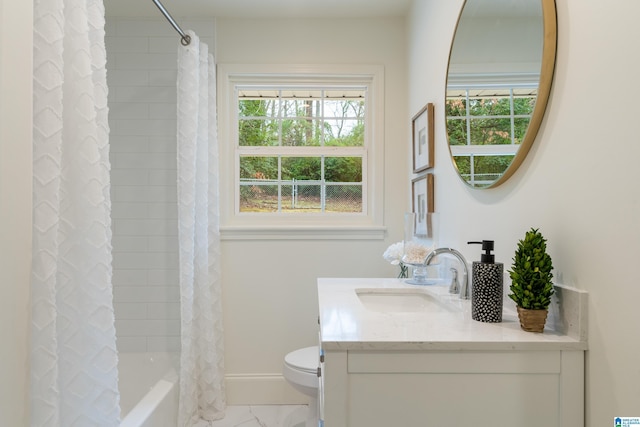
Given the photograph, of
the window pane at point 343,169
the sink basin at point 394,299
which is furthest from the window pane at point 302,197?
the sink basin at point 394,299

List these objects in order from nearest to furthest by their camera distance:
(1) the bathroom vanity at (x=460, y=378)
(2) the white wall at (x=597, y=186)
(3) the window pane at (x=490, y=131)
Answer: (2) the white wall at (x=597, y=186) < (1) the bathroom vanity at (x=460, y=378) < (3) the window pane at (x=490, y=131)

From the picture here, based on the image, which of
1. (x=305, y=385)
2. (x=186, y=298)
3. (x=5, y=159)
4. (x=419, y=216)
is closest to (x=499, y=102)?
(x=419, y=216)

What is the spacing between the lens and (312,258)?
2.62 meters

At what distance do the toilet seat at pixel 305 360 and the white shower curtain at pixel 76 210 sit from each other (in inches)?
39.4

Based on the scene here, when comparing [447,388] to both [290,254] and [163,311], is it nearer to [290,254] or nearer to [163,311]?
[290,254]

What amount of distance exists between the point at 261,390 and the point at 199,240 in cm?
107

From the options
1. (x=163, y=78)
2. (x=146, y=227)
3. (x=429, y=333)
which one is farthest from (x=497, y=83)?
(x=146, y=227)

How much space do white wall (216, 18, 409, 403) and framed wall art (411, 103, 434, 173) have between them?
307 mm

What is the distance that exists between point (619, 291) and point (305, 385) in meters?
1.52

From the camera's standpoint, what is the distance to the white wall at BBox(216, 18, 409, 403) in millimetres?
2600

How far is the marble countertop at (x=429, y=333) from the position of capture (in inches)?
36.0

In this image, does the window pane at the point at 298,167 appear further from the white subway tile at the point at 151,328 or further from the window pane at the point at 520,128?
the window pane at the point at 520,128

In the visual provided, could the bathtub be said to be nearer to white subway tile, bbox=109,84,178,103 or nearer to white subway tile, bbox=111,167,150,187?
white subway tile, bbox=111,167,150,187

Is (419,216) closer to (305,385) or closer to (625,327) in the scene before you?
(305,385)
